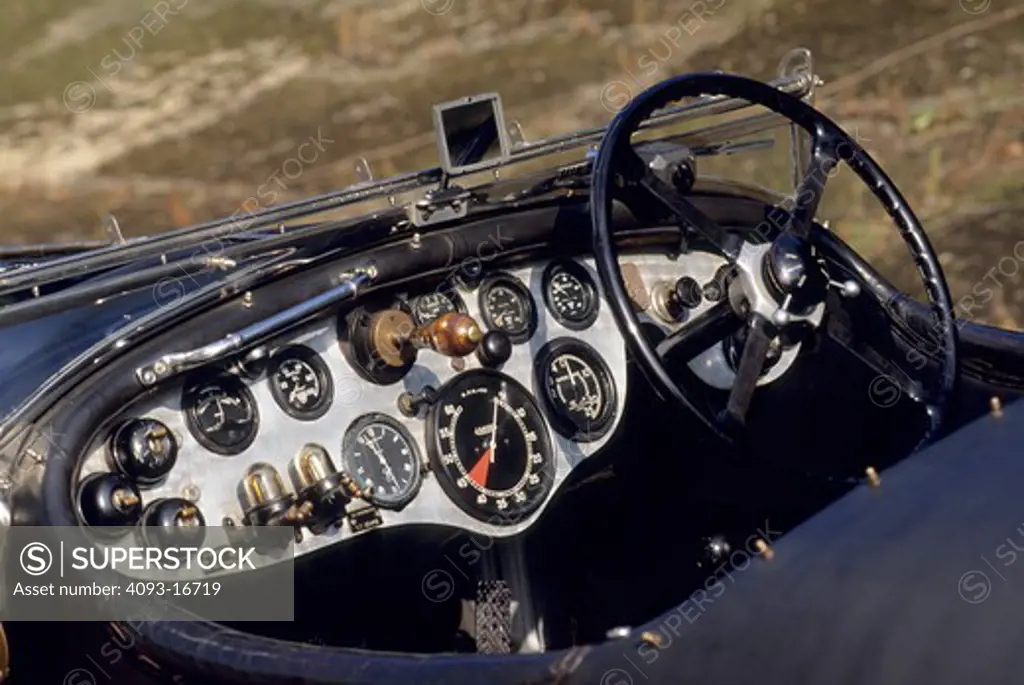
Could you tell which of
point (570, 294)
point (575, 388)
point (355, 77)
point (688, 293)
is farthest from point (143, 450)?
point (355, 77)

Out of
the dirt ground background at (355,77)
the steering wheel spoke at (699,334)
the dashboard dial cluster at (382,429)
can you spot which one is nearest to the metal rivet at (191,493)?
the dashboard dial cluster at (382,429)

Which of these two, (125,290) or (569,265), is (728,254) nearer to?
(569,265)

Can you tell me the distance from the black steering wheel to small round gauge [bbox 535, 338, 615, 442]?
0.35 metres

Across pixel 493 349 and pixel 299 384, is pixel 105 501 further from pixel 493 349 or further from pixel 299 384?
pixel 493 349

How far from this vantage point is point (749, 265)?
4.44m

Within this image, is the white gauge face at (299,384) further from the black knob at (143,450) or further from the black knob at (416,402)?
the black knob at (143,450)

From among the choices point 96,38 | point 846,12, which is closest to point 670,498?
point 846,12

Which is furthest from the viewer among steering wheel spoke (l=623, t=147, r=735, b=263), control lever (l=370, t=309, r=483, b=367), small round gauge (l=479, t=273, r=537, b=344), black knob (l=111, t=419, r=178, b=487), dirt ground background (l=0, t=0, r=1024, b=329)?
dirt ground background (l=0, t=0, r=1024, b=329)

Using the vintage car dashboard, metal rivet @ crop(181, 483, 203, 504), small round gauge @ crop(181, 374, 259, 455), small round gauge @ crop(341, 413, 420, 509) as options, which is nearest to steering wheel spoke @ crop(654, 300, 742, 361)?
the vintage car dashboard

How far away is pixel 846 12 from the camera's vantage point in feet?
42.7

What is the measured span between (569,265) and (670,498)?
681 mm

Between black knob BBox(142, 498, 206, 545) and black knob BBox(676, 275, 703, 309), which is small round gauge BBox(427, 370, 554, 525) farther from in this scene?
black knob BBox(142, 498, 206, 545)

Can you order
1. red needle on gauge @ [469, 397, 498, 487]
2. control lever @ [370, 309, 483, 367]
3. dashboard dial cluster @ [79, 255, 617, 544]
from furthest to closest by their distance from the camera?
red needle on gauge @ [469, 397, 498, 487] < control lever @ [370, 309, 483, 367] < dashboard dial cluster @ [79, 255, 617, 544]

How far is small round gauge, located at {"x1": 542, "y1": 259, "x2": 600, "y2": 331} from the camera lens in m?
4.97
